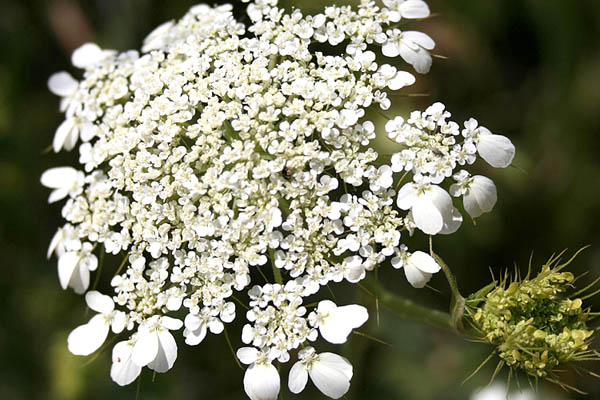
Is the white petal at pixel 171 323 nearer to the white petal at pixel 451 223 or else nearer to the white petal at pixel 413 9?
the white petal at pixel 451 223

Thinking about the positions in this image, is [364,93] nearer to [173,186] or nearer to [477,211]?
[477,211]

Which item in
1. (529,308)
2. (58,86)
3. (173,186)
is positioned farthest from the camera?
(58,86)

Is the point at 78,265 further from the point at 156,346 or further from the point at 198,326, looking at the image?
the point at 198,326

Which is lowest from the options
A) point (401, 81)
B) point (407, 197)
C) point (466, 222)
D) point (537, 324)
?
point (466, 222)

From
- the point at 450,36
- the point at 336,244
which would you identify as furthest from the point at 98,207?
the point at 450,36

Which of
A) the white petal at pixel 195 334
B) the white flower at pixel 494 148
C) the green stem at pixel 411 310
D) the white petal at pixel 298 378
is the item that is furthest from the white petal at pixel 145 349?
the white flower at pixel 494 148

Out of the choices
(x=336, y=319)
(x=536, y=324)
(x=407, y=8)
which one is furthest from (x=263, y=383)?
(x=407, y=8)

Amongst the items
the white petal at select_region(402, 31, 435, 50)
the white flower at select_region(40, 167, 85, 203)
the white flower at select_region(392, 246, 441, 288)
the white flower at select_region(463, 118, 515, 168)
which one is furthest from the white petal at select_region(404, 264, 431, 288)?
the white flower at select_region(40, 167, 85, 203)
